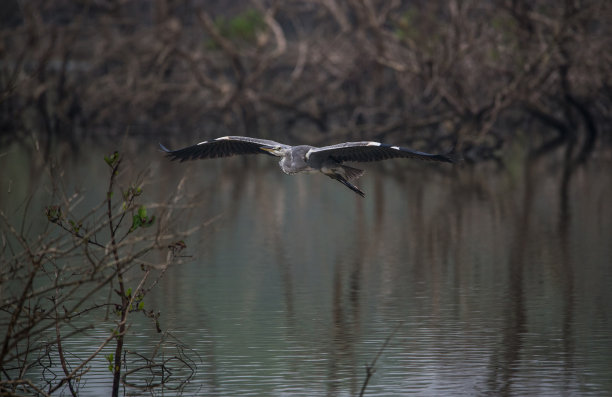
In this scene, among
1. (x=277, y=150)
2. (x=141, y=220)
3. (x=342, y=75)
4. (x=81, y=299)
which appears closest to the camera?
(x=141, y=220)

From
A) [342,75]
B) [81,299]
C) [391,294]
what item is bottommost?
[391,294]

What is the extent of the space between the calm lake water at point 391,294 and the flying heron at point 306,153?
655 mm

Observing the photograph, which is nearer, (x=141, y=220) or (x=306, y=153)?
(x=141, y=220)

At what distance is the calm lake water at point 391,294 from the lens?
23.2 ft

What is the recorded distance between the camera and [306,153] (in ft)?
29.5

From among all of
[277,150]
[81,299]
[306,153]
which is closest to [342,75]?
[277,150]

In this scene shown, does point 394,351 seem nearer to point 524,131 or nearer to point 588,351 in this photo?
point 588,351

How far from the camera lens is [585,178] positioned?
779 inches

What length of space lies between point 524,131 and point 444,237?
23834 mm

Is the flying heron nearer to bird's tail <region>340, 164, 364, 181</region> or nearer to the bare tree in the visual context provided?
bird's tail <region>340, 164, 364, 181</region>

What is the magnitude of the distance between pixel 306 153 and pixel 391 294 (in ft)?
5.53

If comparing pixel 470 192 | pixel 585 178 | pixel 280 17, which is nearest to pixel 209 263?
pixel 470 192

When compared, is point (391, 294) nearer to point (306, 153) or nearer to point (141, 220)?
point (306, 153)

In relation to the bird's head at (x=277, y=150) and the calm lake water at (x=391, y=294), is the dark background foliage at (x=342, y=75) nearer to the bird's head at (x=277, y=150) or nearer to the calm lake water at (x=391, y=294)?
the calm lake water at (x=391, y=294)
